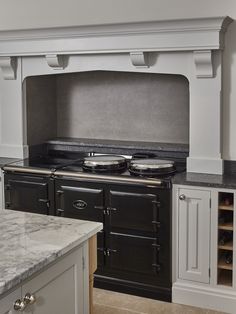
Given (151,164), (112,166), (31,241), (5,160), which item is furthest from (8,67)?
(31,241)

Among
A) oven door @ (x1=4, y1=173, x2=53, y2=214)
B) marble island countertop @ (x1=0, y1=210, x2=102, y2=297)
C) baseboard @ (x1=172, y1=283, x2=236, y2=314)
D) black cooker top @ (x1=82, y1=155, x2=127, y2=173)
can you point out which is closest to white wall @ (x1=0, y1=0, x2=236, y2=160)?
black cooker top @ (x1=82, y1=155, x2=127, y2=173)

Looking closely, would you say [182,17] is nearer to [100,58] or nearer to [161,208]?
[100,58]

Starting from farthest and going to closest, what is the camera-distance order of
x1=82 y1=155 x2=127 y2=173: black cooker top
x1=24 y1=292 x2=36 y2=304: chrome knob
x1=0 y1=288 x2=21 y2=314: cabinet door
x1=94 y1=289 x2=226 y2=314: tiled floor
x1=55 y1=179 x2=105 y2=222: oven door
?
x1=82 y1=155 x2=127 y2=173: black cooker top, x1=55 y1=179 x2=105 y2=222: oven door, x1=94 y1=289 x2=226 y2=314: tiled floor, x1=24 y1=292 x2=36 y2=304: chrome knob, x1=0 y1=288 x2=21 y2=314: cabinet door

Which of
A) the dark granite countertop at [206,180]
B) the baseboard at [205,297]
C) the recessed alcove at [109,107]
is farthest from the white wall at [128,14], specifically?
the baseboard at [205,297]

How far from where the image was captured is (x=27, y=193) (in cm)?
412

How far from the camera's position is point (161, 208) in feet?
11.9

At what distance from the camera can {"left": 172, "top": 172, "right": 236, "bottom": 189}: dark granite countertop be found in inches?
137

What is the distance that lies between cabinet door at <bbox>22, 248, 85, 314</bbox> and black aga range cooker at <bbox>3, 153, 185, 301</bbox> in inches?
53.7

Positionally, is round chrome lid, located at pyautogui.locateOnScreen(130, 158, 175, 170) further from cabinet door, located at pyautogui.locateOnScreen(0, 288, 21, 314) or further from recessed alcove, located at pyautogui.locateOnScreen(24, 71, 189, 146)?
cabinet door, located at pyautogui.locateOnScreen(0, 288, 21, 314)

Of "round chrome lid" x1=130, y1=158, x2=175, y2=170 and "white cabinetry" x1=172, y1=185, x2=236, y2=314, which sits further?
"round chrome lid" x1=130, y1=158, x2=175, y2=170

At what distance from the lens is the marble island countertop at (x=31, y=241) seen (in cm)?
184

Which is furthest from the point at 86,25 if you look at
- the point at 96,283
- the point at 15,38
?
the point at 96,283

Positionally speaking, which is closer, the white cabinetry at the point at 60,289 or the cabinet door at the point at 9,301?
the cabinet door at the point at 9,301

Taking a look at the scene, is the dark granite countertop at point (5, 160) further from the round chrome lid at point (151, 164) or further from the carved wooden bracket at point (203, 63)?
the carved wooden bracket at point (203, 63)
